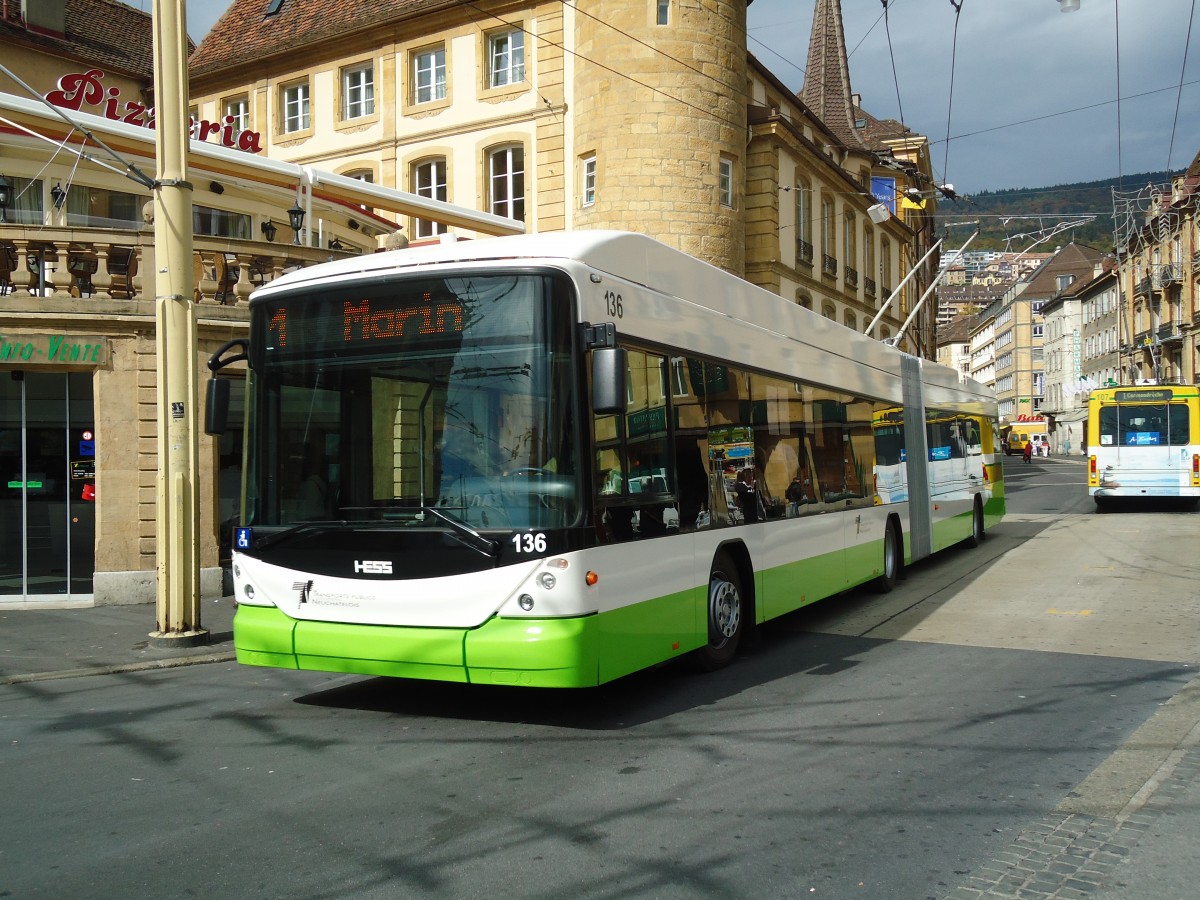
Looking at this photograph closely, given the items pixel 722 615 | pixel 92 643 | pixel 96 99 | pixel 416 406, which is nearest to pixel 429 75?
pixel 96 99

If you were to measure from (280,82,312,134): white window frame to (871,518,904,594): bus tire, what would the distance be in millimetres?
25455

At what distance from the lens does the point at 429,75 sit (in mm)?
31609

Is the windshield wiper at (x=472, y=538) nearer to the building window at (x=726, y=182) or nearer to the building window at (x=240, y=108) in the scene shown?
the building window at (x=726, y=182)

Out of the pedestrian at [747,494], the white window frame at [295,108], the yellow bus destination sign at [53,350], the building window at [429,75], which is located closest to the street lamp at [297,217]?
the yellow bus destination sign at [53,350]

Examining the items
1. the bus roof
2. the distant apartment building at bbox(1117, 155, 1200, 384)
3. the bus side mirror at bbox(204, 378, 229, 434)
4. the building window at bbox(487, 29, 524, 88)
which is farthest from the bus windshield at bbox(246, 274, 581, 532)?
the distant apartment building at bbox(1117, 155, 1200, 384)

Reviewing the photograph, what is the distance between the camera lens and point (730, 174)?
28.7 m

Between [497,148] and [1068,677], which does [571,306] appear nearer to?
[1068,677]

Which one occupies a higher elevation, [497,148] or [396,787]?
[497,148]

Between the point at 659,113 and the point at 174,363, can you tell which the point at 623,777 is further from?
the point at 659,113

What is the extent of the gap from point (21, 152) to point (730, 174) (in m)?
16.8

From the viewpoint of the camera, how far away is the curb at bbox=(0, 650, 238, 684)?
31.3 feet

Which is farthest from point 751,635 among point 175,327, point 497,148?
point 497,148

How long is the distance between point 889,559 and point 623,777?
28.5 feet

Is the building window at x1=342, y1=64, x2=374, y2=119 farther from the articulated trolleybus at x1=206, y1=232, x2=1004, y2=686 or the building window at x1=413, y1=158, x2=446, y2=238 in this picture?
the articulated trolleybus at x1=206, y1=232, x2=1004, y2=686
